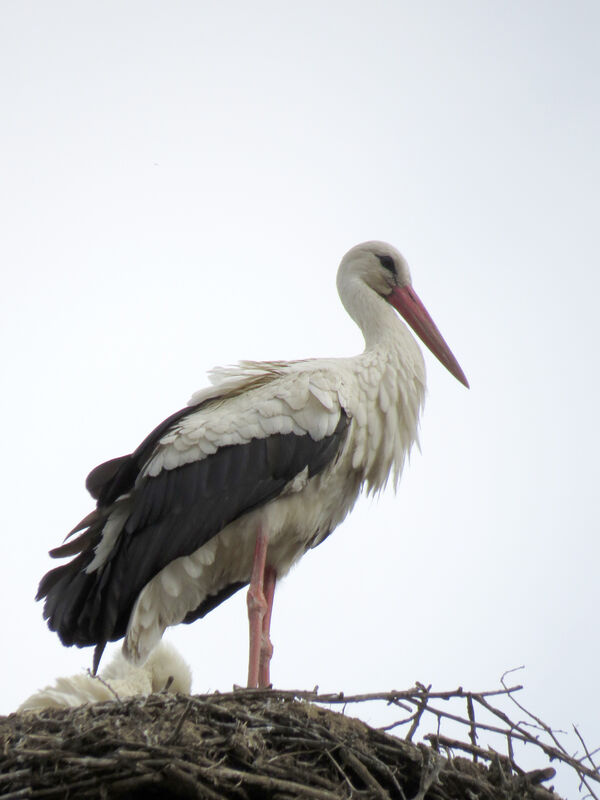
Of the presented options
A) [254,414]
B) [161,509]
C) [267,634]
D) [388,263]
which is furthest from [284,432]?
[388,263]

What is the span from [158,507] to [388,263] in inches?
68.4

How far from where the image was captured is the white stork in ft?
17.0

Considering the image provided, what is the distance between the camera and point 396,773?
407 centimetres

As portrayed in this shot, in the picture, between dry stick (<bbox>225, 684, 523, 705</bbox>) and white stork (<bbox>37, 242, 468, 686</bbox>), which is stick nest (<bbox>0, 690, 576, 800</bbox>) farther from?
white stork (<bbox>37, 242, 468, 686</bbox>)

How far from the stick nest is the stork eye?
2537 mm

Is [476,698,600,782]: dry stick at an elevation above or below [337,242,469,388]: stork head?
below

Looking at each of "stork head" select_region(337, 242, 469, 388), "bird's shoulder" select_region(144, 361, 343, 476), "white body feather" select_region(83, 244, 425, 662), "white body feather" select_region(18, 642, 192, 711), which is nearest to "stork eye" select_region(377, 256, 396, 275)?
"stork head" select_region(337, 242, 469, 388)

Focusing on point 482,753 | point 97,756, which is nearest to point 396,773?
point 482,753

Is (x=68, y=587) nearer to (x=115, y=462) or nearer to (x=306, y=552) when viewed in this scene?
(x=115, y=462)

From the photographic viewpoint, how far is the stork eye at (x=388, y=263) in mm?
6188

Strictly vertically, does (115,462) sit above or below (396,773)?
above

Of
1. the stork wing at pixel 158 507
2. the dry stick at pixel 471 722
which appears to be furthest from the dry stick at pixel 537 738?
the stork wing at pixel 158 507

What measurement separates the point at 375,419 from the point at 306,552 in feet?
2.17

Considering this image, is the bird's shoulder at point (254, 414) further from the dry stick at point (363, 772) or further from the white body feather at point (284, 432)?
the dry stick at point (363, 772)
